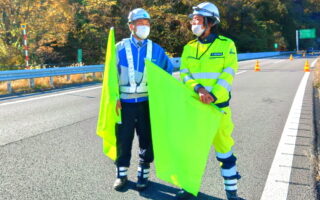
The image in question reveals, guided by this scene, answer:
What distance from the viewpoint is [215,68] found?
2.98m

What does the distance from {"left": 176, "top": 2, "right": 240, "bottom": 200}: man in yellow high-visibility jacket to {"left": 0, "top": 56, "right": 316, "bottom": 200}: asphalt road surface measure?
0.43m

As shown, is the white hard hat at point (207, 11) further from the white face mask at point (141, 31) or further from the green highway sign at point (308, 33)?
the green highway sign at point (308, 33)

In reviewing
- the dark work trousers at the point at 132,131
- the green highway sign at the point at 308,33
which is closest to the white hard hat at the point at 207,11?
the dark work trousers at the point at 132,131

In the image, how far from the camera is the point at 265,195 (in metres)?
3.15

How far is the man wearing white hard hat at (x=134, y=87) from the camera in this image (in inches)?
132

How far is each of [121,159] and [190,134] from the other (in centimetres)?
98

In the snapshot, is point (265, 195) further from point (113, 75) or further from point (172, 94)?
point (113, 75)

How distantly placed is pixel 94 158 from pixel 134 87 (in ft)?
4.92

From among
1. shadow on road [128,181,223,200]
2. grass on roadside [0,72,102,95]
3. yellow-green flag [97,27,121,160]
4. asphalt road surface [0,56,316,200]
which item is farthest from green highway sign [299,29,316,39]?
yellow-green flag [97,27,121,160]

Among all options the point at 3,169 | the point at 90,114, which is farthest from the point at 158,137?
the point at 90,114

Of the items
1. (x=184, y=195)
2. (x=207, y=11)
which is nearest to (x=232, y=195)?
(x=184, y=195)

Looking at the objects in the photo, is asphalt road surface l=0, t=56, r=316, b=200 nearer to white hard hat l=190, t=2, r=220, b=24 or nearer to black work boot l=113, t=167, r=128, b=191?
black work boot l=113, t=167, r=128, b=191

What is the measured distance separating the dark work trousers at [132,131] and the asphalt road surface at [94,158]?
0.32 meters

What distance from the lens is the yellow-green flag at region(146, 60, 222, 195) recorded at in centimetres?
291
